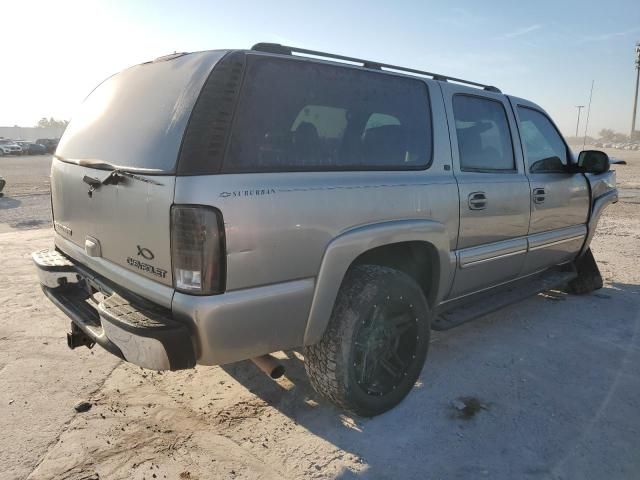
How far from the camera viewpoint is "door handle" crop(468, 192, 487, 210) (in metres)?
3.20

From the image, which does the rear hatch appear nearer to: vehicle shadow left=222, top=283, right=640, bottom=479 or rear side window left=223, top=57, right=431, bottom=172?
rear side window left=223, top=57, right=431, bottom=172

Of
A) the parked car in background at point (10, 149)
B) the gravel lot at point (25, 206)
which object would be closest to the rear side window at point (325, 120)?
the gravel lot at point (25, 206)

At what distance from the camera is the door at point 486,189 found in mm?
3225

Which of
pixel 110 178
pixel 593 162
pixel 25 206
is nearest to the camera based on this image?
pixel 110 178

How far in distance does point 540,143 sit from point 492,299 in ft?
4.90

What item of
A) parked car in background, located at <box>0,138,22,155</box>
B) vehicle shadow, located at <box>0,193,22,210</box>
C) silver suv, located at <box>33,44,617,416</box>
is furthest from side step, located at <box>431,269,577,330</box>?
parked car in background, located at <box>0,138,22,155</box>

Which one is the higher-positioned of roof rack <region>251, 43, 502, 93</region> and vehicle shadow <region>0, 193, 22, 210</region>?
roof rack <region>251, 43, 502, 93</region>

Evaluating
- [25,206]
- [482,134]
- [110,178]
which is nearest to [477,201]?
[482,134]

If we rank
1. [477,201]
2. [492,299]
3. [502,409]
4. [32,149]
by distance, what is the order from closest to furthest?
[502,409] → [477,201] → [492,299] → [32,149]

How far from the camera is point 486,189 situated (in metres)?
3.33

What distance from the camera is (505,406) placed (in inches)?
114

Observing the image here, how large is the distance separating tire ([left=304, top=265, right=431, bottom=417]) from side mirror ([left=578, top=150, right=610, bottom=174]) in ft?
8.07

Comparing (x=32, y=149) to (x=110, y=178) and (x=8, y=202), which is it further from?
(x=110, y=178)

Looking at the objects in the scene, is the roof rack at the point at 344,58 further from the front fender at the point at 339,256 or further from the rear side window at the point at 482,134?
the front fender at the point at 339,256
